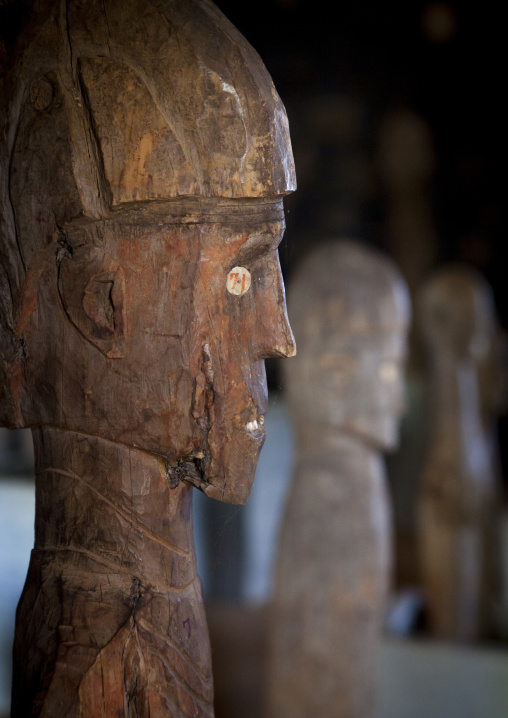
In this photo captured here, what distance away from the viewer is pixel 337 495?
383 centimetres

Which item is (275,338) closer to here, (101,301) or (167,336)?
(167,336)

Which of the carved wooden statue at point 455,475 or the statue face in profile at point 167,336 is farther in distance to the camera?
the carved wooden statue at point 455,475

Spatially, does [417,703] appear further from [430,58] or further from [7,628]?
[430,58]

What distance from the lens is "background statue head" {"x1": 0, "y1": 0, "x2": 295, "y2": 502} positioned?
5.39 feet

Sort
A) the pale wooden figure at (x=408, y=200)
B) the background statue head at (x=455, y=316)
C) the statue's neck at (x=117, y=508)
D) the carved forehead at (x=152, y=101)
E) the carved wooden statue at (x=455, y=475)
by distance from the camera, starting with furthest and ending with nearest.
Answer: the pale wooden figure at (x=408, y=200) → the background statue head at (x=455, y=316) → the carved wooden statue at (x=455, y=475) → the statue's neck at (x=117, y=508) → the carved forehead at (x=152, y=101)

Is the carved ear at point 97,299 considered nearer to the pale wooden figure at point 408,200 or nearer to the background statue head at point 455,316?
the background statue head at point 455,316

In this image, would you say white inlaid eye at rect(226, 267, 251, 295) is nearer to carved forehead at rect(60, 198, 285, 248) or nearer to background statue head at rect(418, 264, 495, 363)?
carved forehead at rect(60, 198, 285, 248)

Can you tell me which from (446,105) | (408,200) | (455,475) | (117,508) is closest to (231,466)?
(117,508)

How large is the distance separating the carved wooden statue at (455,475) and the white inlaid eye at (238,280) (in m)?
4.42

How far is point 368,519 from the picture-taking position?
3.83 m

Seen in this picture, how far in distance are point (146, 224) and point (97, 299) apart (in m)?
0.17

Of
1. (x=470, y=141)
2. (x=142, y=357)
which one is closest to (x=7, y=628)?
(x=142, y=357)

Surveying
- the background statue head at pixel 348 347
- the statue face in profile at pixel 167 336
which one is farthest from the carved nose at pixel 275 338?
the background statue head at pixel 348 347

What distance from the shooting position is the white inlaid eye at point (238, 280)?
1721mm
